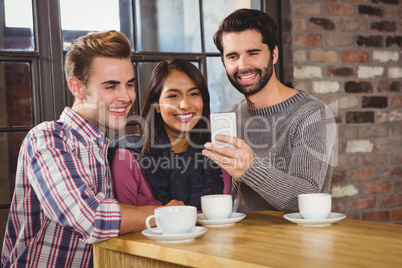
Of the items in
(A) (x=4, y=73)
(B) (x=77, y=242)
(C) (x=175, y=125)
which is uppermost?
(A) (x=4, y=73)

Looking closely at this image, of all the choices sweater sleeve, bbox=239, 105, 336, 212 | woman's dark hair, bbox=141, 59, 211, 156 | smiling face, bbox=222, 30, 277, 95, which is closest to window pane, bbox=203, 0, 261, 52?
smiling face, bbox=222, 30, 277, 95

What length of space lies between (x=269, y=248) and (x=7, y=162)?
1.45 m

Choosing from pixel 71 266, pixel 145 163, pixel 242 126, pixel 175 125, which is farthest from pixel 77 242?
pixel 242 126

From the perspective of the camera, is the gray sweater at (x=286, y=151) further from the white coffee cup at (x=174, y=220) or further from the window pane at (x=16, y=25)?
the window pane at (x=16, y=25)

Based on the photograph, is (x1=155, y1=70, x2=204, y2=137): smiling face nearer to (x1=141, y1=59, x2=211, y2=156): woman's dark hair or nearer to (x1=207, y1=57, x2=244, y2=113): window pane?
(x1=141, y1=59, x2=211, y2=156): woman's dark hair

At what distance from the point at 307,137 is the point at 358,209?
1.10 meters

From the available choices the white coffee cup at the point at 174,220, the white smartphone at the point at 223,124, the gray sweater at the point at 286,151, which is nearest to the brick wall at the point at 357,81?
the gray sweater at the point at 286,151

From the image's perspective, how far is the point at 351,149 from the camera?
9.14 feet

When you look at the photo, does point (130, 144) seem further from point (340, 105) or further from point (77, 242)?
point (340, 105)

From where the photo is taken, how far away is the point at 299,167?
180 cm

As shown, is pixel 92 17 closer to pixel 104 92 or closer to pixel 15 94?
pixel 15 94

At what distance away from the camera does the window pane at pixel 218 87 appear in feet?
8.66

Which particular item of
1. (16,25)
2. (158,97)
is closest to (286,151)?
(158,97)

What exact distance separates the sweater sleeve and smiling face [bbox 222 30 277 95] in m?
0.28
